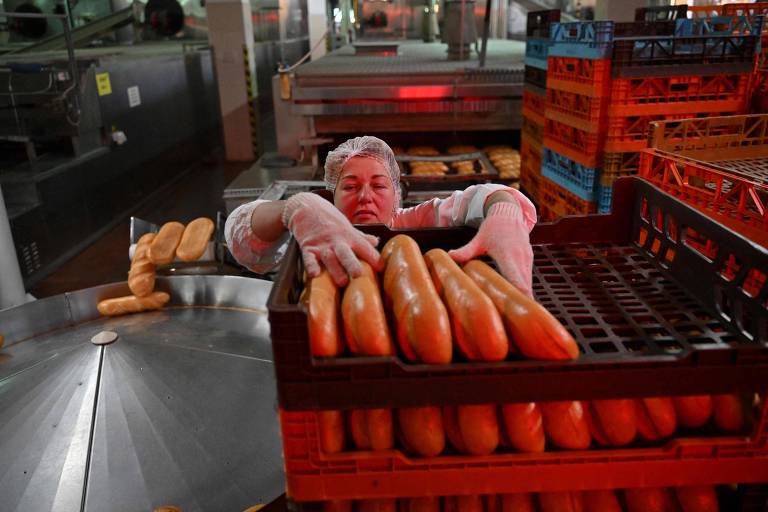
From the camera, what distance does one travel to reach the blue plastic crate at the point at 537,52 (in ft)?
11.2

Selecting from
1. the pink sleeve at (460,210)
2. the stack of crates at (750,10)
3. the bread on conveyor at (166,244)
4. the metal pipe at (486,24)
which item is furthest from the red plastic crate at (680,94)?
the bread on conveyor at (166,244)

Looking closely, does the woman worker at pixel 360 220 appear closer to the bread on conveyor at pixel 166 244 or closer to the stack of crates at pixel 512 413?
the stack of crates at pixel 512 413

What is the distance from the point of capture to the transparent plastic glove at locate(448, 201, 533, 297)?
1056 millimetres

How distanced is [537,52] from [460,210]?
2.50 m

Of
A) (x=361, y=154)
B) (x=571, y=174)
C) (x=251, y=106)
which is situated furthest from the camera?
(x=251, y=106)

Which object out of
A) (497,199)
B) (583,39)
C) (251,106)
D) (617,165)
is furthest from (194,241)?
(251,106)

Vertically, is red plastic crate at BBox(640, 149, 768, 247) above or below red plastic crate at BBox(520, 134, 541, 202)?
above

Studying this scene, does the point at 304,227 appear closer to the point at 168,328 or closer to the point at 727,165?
the point at 168,328

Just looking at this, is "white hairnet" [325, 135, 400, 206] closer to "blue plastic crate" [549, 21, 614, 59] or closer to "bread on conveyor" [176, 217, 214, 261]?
"bread on conveyor" [176, 217, 214, 261]

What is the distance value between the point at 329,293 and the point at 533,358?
1.03 feet

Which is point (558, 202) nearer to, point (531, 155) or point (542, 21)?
point (531, 155)

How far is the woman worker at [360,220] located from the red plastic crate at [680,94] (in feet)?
4.30

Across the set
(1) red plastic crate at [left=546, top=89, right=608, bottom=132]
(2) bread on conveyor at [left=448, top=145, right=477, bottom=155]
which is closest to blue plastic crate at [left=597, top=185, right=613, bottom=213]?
(1) red plastic crate at [left=546, top=89, right=608, bottom=132]

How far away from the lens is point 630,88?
8.37ft
